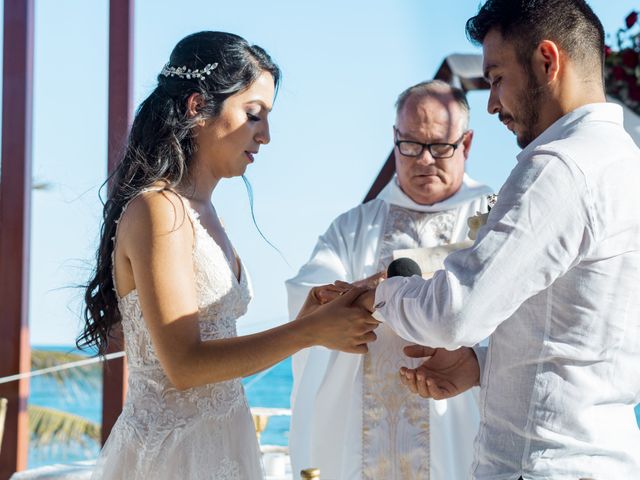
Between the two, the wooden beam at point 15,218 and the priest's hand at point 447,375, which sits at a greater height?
the wooden beam at point 15,218

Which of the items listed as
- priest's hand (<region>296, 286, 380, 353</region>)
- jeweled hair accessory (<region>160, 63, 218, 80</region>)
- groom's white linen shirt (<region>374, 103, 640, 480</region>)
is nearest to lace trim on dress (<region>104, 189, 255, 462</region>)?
priest's hand (<region>296, 286, 380, 353</region>)

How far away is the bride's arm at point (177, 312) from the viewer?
227cm

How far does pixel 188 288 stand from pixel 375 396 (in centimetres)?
178

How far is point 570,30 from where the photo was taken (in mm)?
2115

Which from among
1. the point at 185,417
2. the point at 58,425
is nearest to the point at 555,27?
the point at 185,417

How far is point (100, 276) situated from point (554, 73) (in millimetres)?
1220

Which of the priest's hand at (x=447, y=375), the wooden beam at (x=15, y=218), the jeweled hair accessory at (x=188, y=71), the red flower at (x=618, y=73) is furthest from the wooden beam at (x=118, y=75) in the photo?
the priest's hand at (x=447, y=375)

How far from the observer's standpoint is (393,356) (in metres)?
3.87

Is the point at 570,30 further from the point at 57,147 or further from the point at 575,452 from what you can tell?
the point at 57,147

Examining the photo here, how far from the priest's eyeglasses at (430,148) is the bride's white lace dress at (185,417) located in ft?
5.61

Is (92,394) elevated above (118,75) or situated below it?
below

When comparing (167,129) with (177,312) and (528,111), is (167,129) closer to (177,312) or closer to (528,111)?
(177,312)

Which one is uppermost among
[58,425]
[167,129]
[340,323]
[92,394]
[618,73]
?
[618,73]

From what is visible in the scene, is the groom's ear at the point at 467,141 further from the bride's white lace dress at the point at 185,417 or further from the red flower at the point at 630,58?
the bride's white lace dress at the point at 185,417
